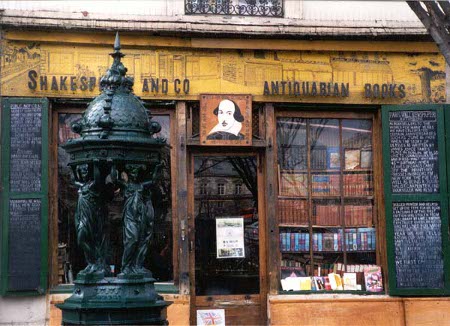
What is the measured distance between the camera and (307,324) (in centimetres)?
945

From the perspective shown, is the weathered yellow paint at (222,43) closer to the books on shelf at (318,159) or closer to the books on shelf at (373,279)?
the books on shelf at (318,159)

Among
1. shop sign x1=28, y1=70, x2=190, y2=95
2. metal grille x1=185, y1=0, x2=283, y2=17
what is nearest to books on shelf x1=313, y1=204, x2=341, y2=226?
shop sign x1=28, y1=70, x2=190, y2=95

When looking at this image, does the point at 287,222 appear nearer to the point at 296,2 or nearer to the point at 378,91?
the point at 378,91

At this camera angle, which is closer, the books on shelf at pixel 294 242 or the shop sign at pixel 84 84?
the shop sign at pixel 84 84

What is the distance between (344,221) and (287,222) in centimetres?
72

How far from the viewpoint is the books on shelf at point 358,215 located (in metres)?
9.95

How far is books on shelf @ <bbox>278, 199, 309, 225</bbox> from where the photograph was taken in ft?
32.2

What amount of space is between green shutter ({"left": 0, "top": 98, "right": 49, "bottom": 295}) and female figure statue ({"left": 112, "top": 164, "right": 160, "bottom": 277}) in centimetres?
331

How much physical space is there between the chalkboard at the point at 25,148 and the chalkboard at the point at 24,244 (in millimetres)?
216

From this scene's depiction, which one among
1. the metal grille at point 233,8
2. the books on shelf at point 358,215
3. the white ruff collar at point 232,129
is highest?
the metal grille at point 233,8

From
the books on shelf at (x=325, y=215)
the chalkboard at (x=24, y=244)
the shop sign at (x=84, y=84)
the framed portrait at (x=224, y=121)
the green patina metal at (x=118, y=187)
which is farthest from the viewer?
the books on shelf at (x=325, y=215)

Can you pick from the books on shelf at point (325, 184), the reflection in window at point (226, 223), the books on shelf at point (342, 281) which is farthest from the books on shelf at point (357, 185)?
the reflection in window at point (226, 223)

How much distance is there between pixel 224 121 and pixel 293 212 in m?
1.40

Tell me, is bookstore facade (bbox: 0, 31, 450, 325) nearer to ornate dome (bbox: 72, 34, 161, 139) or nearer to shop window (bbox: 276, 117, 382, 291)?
shop window (bbox: 276, 117, 382, 291)
